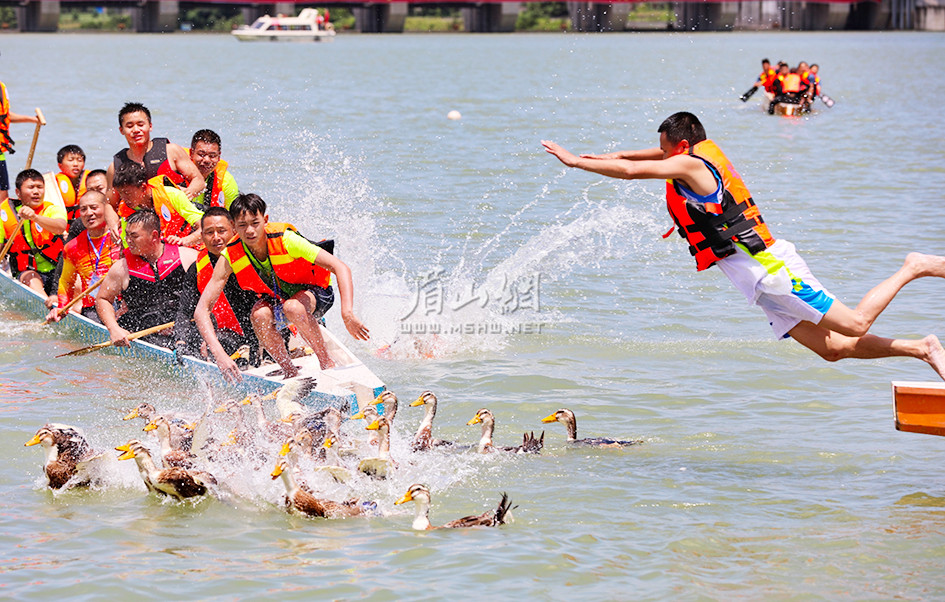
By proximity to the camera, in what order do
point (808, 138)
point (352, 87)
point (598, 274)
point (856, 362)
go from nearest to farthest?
point (856, 362) → point (598, 274) → point (808, 138) → point (352, 87)

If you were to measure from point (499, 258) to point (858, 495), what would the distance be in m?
7.10

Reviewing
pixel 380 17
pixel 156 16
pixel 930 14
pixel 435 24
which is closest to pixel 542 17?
pixel 435 24

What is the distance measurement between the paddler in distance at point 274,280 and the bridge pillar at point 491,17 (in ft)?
280

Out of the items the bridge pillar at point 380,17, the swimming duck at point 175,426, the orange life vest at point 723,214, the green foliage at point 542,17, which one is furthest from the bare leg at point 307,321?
the green foliage at point 542,17

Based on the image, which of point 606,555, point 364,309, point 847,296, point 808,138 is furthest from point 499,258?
point 808,138

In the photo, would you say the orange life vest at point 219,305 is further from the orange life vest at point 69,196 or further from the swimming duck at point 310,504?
the orange life vest at point 69,196

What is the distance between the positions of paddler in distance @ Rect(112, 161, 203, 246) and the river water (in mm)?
1261

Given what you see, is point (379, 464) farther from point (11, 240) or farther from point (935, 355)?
point (11, 240)

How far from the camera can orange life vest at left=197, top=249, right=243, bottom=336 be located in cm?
854

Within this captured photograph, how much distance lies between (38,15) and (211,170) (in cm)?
8088

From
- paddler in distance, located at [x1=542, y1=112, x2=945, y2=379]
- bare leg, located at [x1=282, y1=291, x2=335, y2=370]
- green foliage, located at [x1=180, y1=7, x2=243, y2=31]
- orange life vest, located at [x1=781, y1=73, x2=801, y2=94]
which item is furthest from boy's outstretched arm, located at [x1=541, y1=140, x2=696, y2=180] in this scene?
green foliage, located at [x1=180, y1=7, x2=243, y2=31]

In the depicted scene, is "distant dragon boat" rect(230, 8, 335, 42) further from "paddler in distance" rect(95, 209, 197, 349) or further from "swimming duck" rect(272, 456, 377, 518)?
"swimming duck" rect(272, 456, 377, 518)

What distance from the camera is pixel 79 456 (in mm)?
6703

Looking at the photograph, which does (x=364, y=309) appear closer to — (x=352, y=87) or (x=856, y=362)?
(x=856, y=362)
